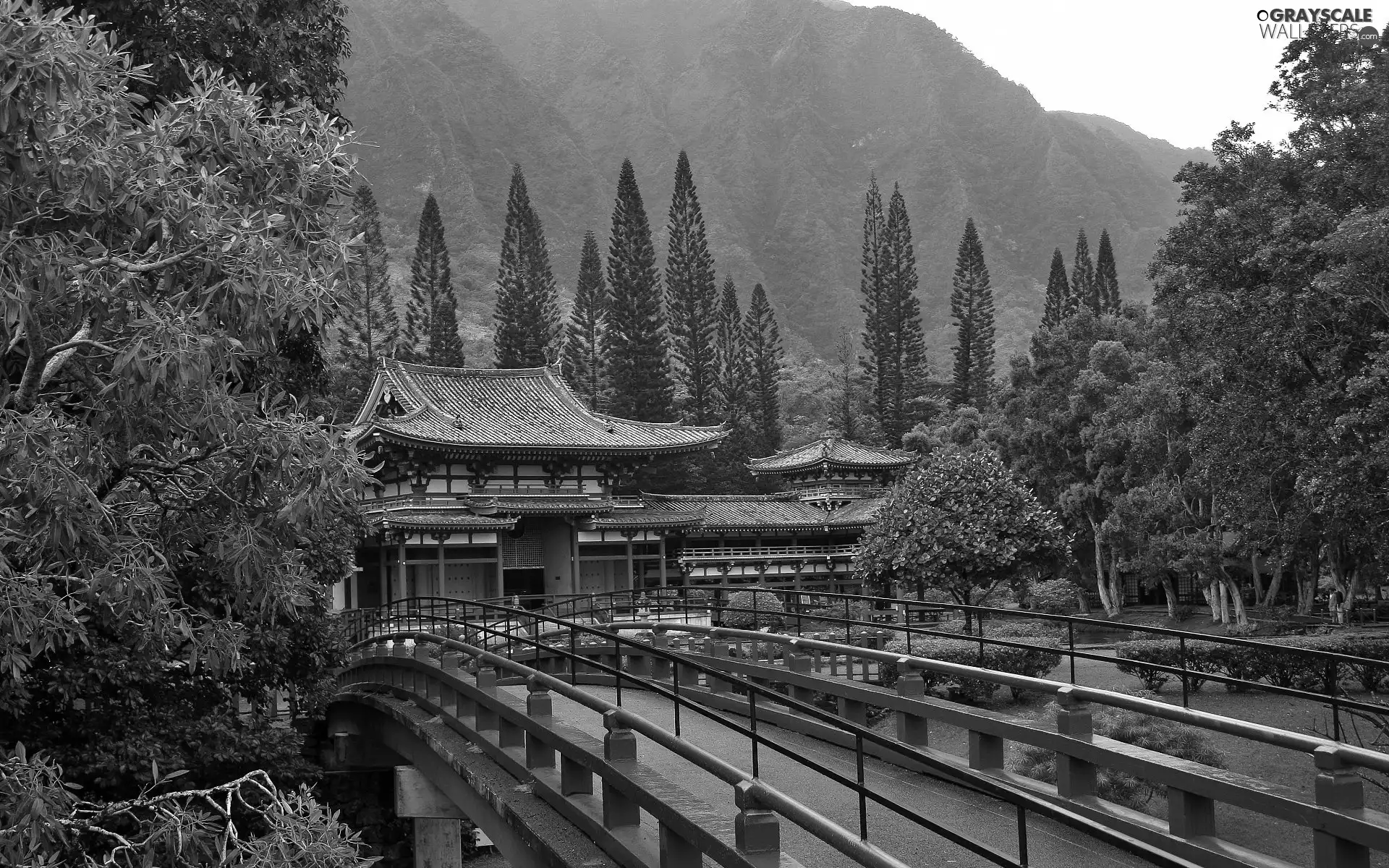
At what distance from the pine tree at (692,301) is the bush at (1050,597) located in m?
24.3

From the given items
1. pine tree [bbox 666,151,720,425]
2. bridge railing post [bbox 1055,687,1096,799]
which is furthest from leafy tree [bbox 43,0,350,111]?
pine tree [bbox 666,151,720,425]

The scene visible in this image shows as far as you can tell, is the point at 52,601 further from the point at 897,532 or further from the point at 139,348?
the point at 897,532

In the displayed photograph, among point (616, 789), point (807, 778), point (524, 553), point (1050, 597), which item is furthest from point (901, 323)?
point (616, 789)

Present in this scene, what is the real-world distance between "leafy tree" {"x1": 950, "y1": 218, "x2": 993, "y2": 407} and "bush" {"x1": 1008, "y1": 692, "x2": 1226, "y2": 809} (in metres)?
49.8

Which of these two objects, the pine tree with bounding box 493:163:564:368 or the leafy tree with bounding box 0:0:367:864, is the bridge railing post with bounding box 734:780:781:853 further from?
the pine tree with bounding box 493:163:564:368

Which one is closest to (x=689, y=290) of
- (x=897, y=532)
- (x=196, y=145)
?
(x=897, y=532)

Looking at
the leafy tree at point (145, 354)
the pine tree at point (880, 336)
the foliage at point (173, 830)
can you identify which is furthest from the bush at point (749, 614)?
the pine tree at point (880, 336)

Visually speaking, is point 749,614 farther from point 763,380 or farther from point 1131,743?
point 763,380

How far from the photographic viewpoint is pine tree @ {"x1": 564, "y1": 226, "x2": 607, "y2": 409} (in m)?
59.2

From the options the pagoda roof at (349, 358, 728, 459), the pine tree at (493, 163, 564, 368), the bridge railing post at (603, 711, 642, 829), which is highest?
the pine tree at (493, 163, 564, 368)

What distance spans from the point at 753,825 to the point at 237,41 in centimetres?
935

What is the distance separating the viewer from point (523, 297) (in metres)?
56.8

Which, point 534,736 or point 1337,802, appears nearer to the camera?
point 1337,802

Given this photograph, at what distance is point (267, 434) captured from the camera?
616 centimetres
